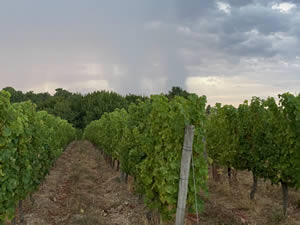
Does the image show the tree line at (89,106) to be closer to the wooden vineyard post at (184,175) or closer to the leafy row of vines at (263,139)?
the leafy row of vines at (263,139)

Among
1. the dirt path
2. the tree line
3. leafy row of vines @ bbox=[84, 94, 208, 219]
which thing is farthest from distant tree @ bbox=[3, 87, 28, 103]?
leafy row of vines @ bbox=[84, 94, 208, 219]

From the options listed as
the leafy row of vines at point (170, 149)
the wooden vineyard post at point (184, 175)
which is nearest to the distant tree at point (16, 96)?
the leafy row of vines at point (170, 149)

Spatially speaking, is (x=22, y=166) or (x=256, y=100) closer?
(x=22, y=166)

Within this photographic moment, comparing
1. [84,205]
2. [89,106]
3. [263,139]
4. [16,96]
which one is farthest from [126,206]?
[16,96]

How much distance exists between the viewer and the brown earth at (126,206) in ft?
23.7

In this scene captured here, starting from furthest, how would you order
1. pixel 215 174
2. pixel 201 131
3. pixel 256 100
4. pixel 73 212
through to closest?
pixel 215 174
pixel 256 100
pixel 73 212
pixel 201 131

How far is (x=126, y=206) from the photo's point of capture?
28.2 feet

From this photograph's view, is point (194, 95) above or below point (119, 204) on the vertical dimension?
above

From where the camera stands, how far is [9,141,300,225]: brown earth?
7.23 m

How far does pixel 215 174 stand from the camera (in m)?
12.5

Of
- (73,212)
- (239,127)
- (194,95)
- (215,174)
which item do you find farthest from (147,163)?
(215,174)

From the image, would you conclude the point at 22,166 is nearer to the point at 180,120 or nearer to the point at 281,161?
the point at 180,120

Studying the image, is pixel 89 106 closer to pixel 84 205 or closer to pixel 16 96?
pixel 16 96

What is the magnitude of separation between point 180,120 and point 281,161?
3878 millimetres
